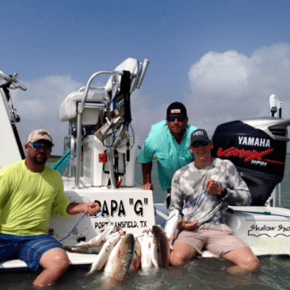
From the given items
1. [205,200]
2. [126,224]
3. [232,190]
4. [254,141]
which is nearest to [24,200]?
[126,224]

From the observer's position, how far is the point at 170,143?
4402mm

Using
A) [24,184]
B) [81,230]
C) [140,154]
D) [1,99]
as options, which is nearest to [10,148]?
[1,99]

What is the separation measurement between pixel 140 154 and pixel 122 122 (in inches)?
34.1

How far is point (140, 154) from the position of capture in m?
4.67

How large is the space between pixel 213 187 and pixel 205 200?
0.29 meters

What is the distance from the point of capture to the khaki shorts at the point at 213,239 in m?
3.50

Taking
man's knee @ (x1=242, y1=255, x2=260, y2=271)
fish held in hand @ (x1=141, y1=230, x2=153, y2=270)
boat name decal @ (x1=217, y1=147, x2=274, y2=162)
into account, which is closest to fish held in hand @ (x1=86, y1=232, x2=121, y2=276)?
fish held in hand @ (x1=141, y1=230, x2=153, y2=270)

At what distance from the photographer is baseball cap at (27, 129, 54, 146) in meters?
3.21

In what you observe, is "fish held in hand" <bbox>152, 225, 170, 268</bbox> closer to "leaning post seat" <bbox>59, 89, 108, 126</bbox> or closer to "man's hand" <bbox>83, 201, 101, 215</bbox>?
"man's hand" <bbox>83, 201, 101, 215</bbox>

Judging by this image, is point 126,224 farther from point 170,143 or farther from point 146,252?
point 170,143

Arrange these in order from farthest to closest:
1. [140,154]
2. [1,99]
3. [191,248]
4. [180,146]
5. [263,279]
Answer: [140,154], [180,146], [1,99], [191,248], [263,279]

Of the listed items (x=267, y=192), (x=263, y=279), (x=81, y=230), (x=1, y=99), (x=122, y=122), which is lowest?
(x=263, y=279)

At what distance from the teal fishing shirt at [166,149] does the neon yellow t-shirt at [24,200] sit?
62.2 inches

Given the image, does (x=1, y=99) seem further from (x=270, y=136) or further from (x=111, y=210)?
(x=270, y=136)
